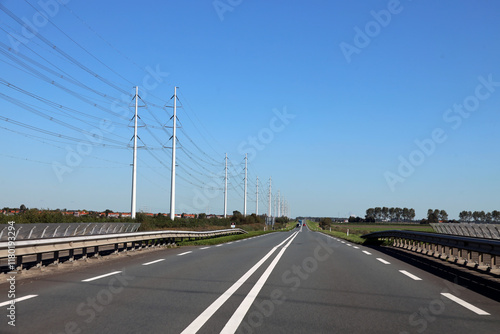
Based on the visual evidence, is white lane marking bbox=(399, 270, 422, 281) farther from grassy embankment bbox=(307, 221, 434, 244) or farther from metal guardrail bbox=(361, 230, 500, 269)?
grassy embankment bbox=(307, 221, 434, 244)

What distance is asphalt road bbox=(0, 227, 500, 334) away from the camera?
6.34 meters

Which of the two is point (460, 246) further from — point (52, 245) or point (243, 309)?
point (52, 245)

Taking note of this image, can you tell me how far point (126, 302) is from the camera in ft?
26.3

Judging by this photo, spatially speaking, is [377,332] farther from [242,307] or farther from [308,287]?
[308,287]

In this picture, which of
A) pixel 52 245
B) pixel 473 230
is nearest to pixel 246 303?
pixel 52 245

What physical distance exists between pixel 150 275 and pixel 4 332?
20.4 ft

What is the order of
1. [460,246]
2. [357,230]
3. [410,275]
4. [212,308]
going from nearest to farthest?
[212,308] < [410,275] < [460,246] < [357,230]

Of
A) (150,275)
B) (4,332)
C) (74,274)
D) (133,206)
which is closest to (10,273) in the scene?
(74,274)

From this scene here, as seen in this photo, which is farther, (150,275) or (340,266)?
(340,266)

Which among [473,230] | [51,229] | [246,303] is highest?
[473,230]

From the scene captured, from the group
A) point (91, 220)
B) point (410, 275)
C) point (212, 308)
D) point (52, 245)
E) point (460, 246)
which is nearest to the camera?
point (212, 308)

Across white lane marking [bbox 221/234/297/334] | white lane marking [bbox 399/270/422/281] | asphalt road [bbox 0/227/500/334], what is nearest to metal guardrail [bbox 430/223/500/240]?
white lane marking [bbox 399/270/422/281]

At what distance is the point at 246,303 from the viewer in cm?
809

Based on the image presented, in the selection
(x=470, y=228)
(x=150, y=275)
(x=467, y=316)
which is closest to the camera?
(x=467, y=316)
